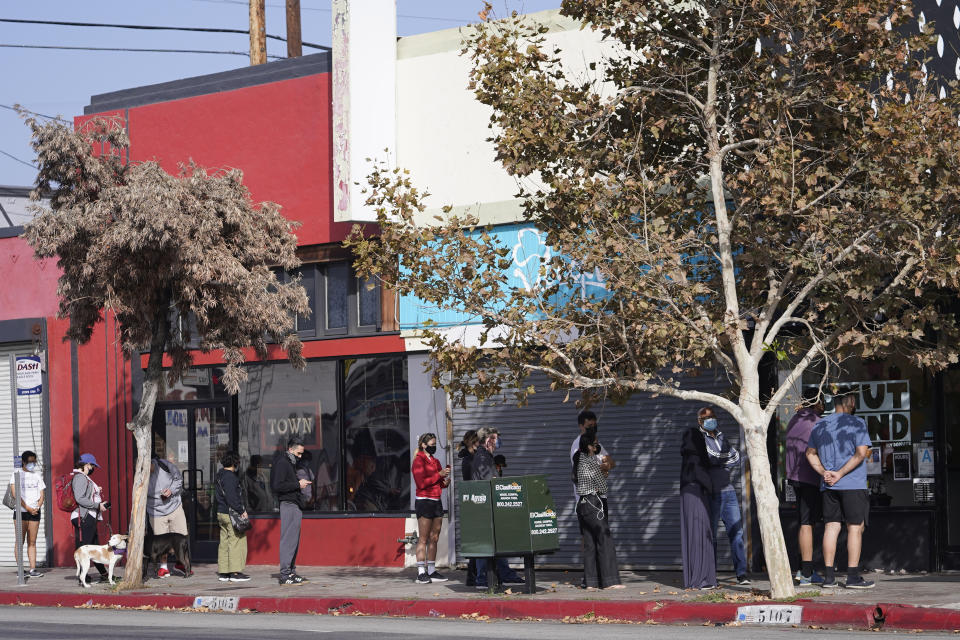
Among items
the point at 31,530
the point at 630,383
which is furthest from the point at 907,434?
the point at 31,530

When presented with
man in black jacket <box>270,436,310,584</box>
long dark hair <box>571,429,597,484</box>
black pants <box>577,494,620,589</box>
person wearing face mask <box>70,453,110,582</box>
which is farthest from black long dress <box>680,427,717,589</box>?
person wearing face mask <box>70,453,110,582</box>

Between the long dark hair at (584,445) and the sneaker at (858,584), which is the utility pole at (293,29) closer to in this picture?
the long dark hair at (584,445)

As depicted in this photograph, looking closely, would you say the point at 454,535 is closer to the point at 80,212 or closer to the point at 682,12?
the point at 80,212

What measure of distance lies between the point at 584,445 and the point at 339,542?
19.9ft

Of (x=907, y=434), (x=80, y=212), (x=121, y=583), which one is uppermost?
(x=80, y=212)

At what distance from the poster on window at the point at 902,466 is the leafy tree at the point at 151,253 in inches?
314

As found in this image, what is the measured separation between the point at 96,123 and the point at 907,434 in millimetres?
10916

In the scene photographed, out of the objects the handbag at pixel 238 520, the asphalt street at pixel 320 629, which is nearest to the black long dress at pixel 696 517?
the asphalt street at pixel 320 629

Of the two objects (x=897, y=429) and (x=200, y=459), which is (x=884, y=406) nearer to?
(x=897, y=429)

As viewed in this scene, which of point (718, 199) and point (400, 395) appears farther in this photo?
point (400, 395)

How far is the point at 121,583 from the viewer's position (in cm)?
1648

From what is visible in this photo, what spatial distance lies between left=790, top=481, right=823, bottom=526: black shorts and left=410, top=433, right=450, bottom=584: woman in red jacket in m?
4.46

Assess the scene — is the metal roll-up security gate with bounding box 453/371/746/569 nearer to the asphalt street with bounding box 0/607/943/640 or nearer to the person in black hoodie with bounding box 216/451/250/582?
the person in black hoodie with bounding box 216/451/250/582

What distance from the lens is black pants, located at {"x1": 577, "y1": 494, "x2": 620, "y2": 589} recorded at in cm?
1401
